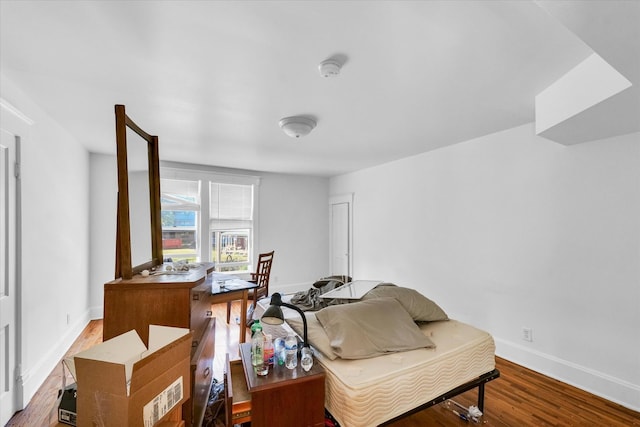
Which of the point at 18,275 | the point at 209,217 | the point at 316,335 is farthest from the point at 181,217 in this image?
the point at 316,335

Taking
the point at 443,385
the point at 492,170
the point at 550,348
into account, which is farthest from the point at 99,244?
the point at 550,348

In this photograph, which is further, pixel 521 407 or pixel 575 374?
pixel 575 374

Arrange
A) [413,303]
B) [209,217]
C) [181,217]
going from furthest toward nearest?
1. [209,217]
2. [181,217]
3. [413,303]

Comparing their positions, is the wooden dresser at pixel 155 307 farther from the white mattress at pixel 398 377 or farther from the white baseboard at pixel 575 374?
the white baseboard at pixel 575 374

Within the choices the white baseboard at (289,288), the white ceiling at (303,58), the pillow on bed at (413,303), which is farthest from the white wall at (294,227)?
the pillow on bed at (413,303)

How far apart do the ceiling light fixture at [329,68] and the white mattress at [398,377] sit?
177 cm

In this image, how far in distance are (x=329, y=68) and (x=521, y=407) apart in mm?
2890

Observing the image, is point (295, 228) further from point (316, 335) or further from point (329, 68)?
point (329, 68)

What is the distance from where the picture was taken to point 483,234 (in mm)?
3320

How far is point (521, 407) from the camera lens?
2.24 metres

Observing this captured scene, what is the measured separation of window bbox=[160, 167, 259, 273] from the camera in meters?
4.92

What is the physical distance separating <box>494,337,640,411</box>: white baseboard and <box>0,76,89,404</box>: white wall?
438 centimetres

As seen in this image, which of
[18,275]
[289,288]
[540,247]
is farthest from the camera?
[289,288]

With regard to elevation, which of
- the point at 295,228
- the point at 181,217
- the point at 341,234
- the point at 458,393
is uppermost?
the point at 181,217
